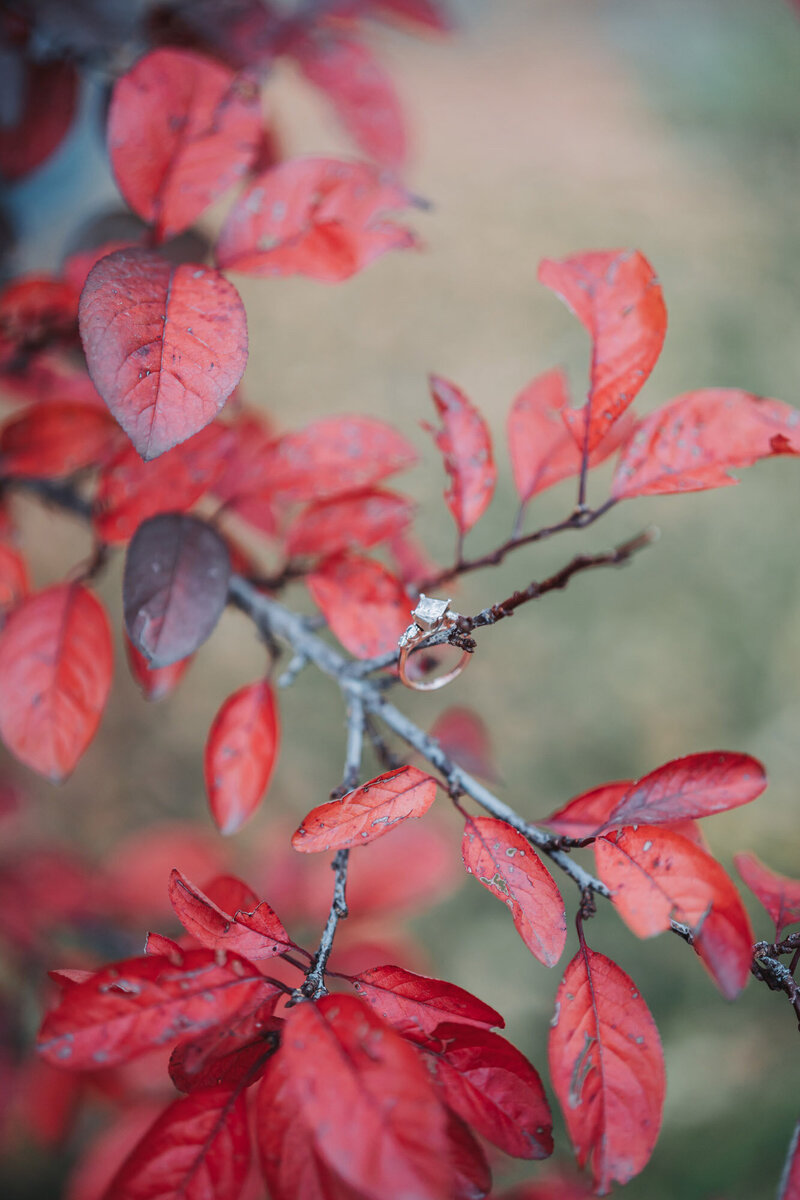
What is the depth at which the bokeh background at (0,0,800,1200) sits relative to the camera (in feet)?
4.12

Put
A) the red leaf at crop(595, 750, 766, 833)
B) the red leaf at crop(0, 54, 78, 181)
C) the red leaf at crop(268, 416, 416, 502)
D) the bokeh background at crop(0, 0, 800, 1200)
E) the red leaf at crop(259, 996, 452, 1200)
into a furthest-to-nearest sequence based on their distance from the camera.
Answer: the bokeh background at crop(0, 0, 800, 1200)
the red leaf at crop(0, 54, 78, 181)
the red leaf at crop(268, 416, 416, 502)
the red leaf at crop(595, 750, 766, 833)
the red leaf at crop(259, 996, 452, 1200)

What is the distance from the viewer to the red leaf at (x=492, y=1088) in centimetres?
45

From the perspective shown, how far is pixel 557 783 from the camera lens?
1.35m

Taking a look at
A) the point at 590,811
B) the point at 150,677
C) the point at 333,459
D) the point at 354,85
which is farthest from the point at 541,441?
the point at 354,85

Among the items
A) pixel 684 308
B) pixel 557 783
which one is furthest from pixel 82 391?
pixel 684 308

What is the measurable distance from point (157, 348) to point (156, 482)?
0.22 m

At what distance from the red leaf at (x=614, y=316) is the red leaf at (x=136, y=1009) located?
1.42 ft

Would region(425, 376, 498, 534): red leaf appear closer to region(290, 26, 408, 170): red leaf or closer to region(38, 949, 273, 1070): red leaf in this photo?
region(38, 949, 273, 1070): red leaf

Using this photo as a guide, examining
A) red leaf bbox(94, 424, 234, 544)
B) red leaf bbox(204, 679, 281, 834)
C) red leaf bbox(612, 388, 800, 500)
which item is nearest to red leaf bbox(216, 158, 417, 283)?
red leaf bbox(94, 424, 234, 544)

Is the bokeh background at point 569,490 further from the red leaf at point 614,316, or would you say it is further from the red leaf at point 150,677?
the red leaf at point 614,316

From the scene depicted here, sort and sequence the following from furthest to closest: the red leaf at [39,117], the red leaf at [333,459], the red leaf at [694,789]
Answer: the red leaf at [39,117], the red leaf at [333,459], the red leaf at [694,789]

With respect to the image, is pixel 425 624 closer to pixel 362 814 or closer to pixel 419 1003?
pixel 362 814

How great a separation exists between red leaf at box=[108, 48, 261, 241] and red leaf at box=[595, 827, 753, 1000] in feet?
1.88

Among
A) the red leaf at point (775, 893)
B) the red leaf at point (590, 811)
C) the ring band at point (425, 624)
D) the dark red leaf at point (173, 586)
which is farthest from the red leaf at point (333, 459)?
the red leaf at point (775, 893)
